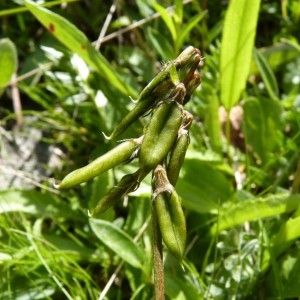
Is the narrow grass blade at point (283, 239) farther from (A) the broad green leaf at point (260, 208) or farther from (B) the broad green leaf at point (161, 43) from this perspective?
(B) the broad green leaf at point (161, 43)

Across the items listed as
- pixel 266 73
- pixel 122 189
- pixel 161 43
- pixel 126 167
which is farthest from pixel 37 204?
pixel 122 189

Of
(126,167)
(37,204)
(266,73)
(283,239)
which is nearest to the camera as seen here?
(283,239)

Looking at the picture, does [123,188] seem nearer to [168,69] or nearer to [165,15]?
[168,69]

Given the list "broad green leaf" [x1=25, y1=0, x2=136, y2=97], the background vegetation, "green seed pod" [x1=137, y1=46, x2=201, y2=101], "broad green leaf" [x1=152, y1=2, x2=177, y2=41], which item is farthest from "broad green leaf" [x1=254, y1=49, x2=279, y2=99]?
"green seed pod" [x1=137, y1=46, x2=201, y2=101]

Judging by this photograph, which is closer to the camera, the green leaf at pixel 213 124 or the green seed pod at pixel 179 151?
the green seed pod at pixel 179 151

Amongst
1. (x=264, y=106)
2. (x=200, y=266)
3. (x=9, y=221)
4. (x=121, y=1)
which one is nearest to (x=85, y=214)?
(x=9, y=221)

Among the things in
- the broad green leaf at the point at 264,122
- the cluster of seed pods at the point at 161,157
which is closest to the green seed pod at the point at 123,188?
the cluster of seed pods at the point at 161,157

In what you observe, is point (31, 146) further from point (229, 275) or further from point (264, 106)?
point (229, 275)
